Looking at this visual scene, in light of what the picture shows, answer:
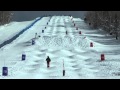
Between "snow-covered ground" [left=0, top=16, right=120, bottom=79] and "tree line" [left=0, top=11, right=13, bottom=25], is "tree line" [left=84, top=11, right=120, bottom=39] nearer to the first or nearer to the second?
"snow-covered ground" [left=0, top=16, right=120, bottom=79]

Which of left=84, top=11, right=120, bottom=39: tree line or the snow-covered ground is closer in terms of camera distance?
the snow-covered ground

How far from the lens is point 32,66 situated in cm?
2645

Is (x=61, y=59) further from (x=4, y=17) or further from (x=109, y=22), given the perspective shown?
(x=4, y=17)

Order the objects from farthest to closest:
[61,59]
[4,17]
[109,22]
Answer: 1. [4,17]
2. [109,22]
3. [61,59]

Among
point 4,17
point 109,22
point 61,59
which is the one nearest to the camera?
point 61,59

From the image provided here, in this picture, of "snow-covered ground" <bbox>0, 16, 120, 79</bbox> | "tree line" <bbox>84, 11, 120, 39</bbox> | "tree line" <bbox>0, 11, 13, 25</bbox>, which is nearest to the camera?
"snow-covered ground" <bbox>0, 16, 120, 79</bbox>

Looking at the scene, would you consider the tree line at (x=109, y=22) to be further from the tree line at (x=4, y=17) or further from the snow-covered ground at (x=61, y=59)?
the tree line at (x=4, y=17)

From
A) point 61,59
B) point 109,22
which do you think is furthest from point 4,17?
point 61,59

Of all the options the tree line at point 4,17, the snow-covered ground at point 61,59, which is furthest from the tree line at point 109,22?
the tree line at point 4,17

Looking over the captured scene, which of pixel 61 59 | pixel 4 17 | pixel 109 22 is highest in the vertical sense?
pixel 4 17

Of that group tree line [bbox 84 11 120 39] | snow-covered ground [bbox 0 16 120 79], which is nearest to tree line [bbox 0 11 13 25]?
tree line [bbox 84 11 120 39]
